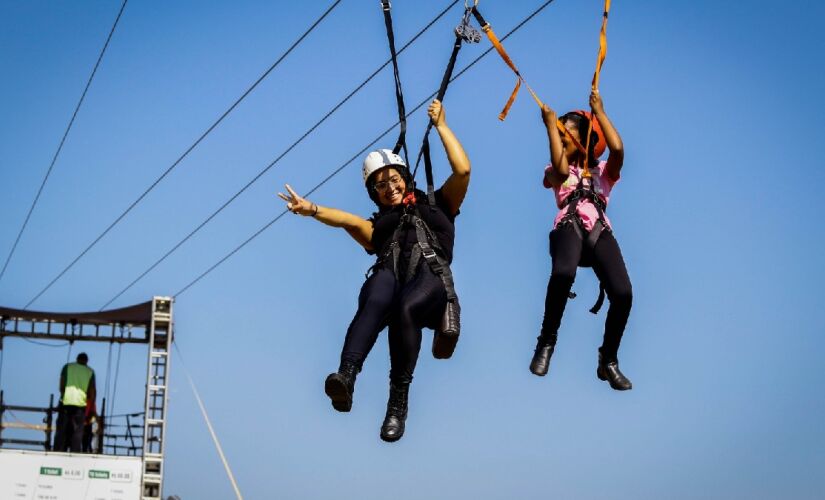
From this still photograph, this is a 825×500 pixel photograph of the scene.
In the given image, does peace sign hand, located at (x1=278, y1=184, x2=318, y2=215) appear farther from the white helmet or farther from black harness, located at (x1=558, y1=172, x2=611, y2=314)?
black harness, located at (x1=558, y1=172, x2=611, y2=314)

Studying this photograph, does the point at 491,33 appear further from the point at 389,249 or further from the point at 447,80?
the point at 389,249

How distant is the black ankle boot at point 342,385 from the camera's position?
6680 mm

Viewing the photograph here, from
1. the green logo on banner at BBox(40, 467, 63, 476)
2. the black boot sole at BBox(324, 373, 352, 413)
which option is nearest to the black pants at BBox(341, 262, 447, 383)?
the black boot sole at BBox(324, 373, 352, 413)

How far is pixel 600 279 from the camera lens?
7273 mm

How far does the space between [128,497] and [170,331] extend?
2719 millimetres

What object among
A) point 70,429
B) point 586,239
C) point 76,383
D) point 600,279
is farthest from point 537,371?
point 70,429

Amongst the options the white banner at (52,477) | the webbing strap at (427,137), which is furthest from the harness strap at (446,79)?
the white banner at (52,477)

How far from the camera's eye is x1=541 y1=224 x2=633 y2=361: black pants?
7.14 m

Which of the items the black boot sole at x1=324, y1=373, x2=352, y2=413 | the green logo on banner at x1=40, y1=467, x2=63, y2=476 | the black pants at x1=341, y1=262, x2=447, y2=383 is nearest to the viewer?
the black boot sole at x1=324, y1=373, x2=352, y2=413

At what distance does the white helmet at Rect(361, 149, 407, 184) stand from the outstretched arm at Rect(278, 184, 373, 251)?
11.0 inches

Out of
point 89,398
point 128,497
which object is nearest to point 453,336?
point 89,398

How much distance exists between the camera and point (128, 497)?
732 inches

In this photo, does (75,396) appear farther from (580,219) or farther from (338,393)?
(580,219)

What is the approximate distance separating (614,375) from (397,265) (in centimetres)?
148
